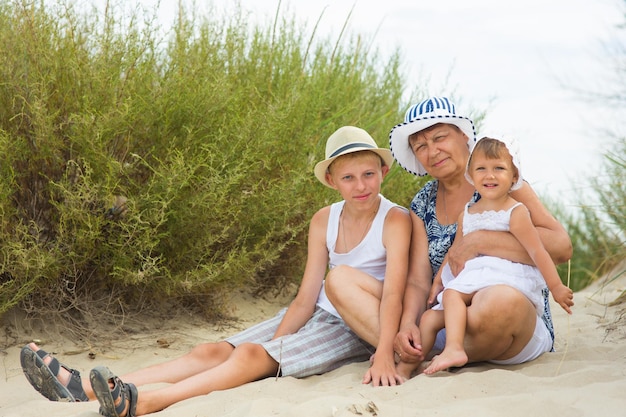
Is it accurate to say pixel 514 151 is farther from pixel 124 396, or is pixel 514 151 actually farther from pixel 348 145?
pixel 124 396

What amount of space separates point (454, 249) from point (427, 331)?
0.40 meters

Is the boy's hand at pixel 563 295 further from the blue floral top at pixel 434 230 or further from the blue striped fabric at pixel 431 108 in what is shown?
the blue striped fabric at pixel 431 108

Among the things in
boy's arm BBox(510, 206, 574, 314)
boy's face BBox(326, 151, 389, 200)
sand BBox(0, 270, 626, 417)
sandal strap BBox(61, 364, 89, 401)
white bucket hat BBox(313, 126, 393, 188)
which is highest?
white bucket hat BBox(313, 126, 393, 188)

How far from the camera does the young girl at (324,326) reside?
11.3 feet

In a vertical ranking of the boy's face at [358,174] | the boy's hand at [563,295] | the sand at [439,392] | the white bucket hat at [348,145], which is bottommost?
the sand at [439,392]

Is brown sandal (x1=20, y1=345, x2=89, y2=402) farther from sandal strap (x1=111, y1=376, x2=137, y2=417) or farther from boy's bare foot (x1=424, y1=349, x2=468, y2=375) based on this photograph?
boy's bare foot (x1=424, y1=349, x2=468, y2=375)

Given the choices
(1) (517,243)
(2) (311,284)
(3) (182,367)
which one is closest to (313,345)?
(2) (311,284)

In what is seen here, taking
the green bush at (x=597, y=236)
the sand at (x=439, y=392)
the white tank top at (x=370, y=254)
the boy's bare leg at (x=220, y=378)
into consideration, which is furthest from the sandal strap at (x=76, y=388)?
the green bush at (x=597, y=236)

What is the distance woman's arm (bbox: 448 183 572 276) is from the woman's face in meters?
0.33

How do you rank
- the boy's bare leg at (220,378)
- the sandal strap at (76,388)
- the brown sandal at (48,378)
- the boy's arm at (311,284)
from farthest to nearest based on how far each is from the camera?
the boy's arm at (311,284)
the sandal strap at (76,388)
the brown sandal at (48,378)
the boy's bare leg at (220,378)

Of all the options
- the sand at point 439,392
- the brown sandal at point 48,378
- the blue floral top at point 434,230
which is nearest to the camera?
the sand at point 439,392

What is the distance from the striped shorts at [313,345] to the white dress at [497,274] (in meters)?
0.63

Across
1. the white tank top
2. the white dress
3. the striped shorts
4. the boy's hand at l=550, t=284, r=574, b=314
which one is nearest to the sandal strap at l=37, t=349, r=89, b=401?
the striped shorts

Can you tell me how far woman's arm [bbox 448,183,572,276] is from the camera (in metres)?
3.41
